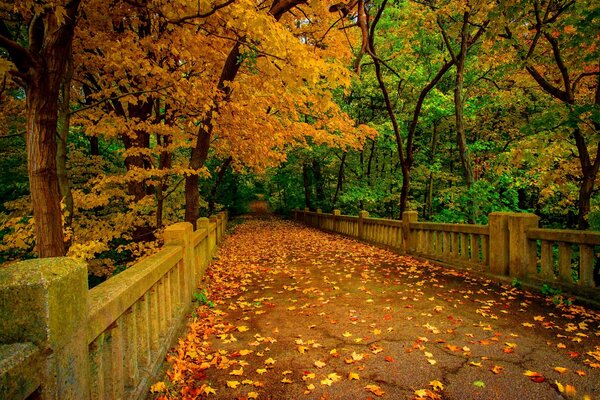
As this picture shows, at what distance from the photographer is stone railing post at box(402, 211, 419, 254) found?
10.5 meters

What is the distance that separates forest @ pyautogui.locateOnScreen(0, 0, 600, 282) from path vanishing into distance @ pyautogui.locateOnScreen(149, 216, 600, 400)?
2595 mm

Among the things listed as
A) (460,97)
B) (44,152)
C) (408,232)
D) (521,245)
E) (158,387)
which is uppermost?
(460,97)

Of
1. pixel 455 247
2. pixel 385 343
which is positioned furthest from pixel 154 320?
pixel 455 247

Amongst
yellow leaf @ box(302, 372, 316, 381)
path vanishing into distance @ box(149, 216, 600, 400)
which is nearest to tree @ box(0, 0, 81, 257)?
path vanishing into distance @ box(149, 216, 600, 400)

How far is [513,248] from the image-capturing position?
660cm

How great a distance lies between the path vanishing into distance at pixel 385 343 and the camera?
129 inches

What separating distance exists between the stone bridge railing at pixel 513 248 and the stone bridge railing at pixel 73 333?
5.93 m

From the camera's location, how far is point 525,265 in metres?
6.46

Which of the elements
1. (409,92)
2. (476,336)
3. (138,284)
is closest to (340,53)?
(409,92)

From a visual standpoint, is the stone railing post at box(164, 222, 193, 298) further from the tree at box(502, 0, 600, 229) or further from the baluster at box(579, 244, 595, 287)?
the tree at box(502, 0, 600, 229)

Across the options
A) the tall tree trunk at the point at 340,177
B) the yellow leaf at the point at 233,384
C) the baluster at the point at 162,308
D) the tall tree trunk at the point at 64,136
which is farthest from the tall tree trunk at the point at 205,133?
the tall tree trunk at the point at 340,177

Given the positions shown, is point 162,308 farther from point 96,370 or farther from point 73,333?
point 73,333

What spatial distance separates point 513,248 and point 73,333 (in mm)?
6967

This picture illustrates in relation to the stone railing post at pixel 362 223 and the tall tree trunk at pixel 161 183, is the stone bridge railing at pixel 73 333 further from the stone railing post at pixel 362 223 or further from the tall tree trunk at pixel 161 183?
the stone railing post at pixel 362 223
